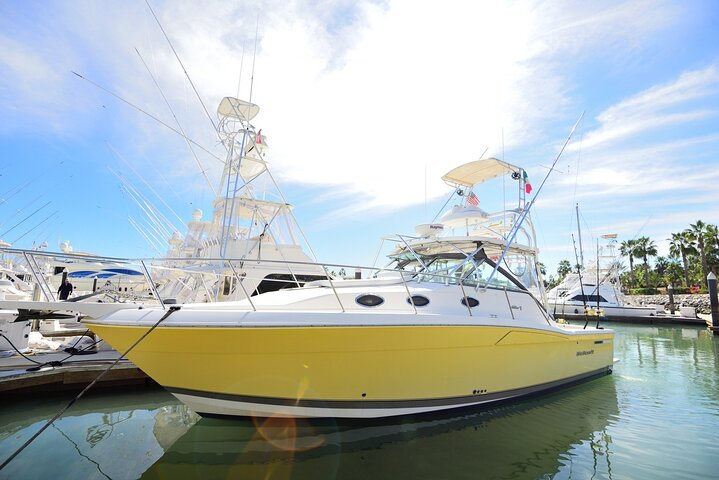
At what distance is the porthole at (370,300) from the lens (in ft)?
19.6

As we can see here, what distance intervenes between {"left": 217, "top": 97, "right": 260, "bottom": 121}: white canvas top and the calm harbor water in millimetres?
9044

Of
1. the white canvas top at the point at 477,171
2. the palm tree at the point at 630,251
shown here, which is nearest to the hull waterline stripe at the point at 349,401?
the white canvas top at the point at 477,171

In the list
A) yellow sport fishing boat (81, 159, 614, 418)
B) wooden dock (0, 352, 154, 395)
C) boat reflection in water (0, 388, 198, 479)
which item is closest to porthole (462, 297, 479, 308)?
yellow sport fishing boat (81, 159, 614, 418)

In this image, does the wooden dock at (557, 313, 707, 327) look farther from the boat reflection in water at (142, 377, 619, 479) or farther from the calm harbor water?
the boat reflection in water at (142, 377, 619, 479)

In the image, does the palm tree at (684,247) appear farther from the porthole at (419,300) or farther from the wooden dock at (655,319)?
the porthole at (419,300)

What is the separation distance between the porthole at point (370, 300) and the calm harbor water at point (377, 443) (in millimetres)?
1762

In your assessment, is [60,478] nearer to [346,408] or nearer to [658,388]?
[346,408]

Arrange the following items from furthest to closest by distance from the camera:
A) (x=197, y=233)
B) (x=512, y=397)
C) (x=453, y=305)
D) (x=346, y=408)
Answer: (x=197, y=233), (x=512, y=397), (x=453, y=305), (x=346, y=408)

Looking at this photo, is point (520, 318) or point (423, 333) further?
point (520, 318)

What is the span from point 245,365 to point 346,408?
1555 millimetres

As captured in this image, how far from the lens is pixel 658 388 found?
8805 mm

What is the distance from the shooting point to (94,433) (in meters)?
6.00

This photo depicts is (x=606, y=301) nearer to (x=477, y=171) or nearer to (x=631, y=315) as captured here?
(x=631, y=315)

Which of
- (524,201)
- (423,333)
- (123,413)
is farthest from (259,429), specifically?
(524,201)
